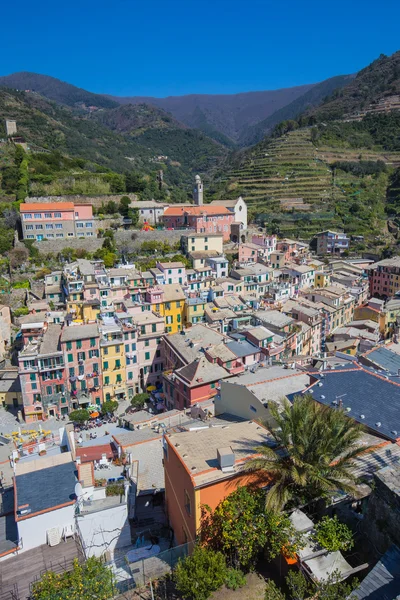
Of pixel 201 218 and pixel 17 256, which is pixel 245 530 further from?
pixel 201 218

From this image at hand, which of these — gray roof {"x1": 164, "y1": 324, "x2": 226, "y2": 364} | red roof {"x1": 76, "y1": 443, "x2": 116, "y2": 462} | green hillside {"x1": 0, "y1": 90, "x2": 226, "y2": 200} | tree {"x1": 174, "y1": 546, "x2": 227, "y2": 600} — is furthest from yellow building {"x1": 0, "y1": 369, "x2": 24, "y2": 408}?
green hillside {"x1": 0, "y1": 90, "x2": 226, "y2": 200}

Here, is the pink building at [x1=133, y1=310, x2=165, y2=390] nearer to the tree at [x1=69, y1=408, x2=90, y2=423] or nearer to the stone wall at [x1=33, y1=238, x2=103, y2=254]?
the tree at [x1=69, y1=408, x2=90, y2=423]

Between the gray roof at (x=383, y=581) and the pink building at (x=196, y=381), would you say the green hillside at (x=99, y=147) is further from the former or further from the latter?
the gray roof at (x=383, y=581)

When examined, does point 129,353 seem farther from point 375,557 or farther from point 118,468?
point 375,557

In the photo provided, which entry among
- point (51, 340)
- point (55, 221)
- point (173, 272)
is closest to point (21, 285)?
point (55, 221)

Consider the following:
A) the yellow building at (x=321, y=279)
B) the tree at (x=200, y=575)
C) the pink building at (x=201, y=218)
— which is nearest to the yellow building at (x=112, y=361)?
the tree at (x=200, y=575)
